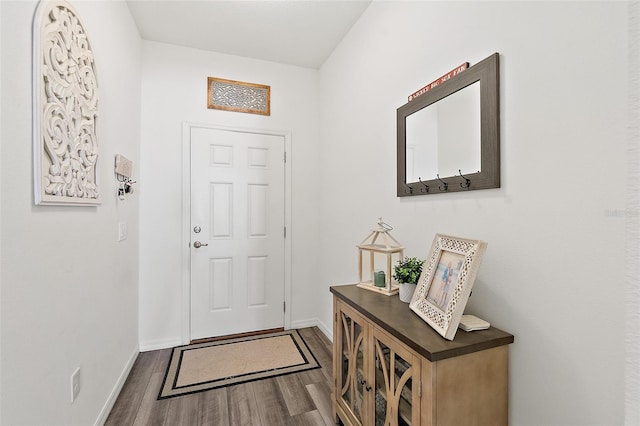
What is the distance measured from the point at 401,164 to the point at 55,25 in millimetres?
1690

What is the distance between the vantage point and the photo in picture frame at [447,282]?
40.2 inches

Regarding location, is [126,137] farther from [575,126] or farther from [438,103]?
[575,126]

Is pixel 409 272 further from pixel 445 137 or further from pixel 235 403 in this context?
pixel 235 403

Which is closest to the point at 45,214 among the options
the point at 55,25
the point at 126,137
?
the point at 55,25

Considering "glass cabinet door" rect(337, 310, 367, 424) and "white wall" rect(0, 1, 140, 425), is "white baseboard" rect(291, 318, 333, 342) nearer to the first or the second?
"glass cabinet door" rect(337, 310, 367, 424)

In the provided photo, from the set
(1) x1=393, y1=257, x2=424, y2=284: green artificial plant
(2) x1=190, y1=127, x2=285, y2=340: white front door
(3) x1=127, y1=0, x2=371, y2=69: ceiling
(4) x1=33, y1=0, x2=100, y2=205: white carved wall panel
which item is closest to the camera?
(4) x1=33, y1=0, x2=100, y2=205: white carved wall panel

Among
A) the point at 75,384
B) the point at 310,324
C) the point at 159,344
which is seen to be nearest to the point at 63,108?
the point at 75,384

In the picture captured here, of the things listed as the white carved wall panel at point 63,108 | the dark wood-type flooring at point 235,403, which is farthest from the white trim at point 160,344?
the white carved wall panel at point 63,108

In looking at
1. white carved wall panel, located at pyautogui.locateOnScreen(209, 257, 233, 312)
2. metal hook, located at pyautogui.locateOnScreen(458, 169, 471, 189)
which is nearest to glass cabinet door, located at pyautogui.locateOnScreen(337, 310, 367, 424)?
metal hook, located at pyautogui.locateOnScreen(458, 169, 471, 189)

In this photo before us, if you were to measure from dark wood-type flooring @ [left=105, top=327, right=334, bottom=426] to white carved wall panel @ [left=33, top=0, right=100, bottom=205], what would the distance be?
1.28m

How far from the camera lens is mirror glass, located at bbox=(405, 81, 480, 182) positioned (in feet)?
4.19

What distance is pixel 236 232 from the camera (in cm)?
287

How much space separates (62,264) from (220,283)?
1.63 m

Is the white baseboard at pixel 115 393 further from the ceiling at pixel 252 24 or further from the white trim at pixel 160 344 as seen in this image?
→ the ceiling at pixel 252 24
